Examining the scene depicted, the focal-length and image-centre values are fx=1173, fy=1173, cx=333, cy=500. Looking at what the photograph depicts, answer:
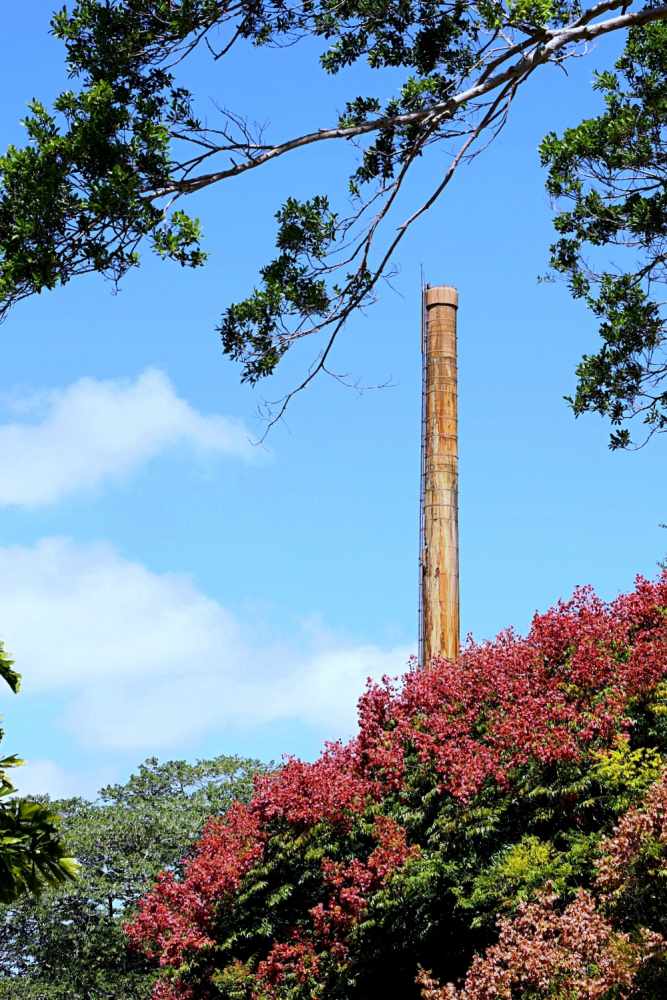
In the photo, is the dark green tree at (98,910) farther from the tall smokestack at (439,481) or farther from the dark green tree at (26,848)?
the dark green tree at (26,848)

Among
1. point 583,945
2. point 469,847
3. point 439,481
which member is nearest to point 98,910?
point 439,481

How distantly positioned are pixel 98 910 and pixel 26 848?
32.7 ft

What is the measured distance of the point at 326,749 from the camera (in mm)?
11438

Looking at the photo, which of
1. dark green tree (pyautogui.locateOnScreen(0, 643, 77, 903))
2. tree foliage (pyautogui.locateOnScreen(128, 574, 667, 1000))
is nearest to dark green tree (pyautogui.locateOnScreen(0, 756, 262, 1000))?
tree foliage (pyautogui.locateOnScreen(128, 574, 667, 1000))

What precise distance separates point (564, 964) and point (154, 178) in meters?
7.45

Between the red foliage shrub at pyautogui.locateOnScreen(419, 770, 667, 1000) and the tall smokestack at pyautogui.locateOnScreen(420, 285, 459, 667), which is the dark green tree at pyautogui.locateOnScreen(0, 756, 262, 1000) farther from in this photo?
the red foliage shrub at pyautogui.locateOnScreen(419, 770, 667, 1000)

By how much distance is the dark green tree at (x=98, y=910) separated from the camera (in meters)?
16.4

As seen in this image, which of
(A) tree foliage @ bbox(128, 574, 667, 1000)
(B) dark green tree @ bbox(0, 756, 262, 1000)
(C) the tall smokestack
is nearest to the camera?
(A) tree foliage @ bbox(128, 574, 667, 1000)

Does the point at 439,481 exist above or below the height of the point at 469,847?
above

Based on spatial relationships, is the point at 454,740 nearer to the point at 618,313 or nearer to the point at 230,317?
the point at 230,317

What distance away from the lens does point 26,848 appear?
7535 mm

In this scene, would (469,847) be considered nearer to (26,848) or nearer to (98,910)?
(26,848)

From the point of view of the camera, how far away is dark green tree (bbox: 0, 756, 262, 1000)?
16.4m

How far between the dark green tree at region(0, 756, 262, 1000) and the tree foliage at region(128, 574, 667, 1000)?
4.20 metres
